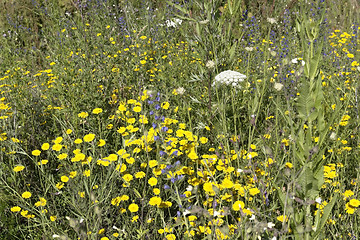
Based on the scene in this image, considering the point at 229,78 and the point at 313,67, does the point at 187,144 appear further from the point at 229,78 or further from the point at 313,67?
the point at 313,67

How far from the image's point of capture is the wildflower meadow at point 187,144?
147 centimetres

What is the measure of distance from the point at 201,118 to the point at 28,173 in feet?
4.24

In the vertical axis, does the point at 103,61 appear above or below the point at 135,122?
above

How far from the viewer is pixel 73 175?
1.82 metres

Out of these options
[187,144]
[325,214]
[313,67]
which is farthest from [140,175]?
[313,67]

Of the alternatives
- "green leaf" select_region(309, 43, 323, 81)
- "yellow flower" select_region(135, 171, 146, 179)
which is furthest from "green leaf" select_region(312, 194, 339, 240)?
"yellow flower" select_region(135, 171, 146, 179)

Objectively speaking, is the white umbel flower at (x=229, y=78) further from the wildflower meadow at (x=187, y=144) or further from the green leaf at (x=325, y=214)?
the green leaf at (x=325, y=214)

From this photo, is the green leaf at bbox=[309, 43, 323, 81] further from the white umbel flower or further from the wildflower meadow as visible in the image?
the white umbel flower

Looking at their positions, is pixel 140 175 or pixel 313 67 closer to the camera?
pixel 313 67

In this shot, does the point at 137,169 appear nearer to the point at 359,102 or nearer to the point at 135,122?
the point at 135,122

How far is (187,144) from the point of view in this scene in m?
2.03

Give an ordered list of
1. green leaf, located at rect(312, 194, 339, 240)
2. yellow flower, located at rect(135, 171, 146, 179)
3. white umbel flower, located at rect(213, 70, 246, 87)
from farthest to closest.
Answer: white umbel flower, located at rect(213, 70, 246, 87), yellow flower, located at rect(135, 171, 146, 179), green leaf, located at rect(312, 194, 339, 240)

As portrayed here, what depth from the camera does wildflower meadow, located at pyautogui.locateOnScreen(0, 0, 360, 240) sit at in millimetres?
1471

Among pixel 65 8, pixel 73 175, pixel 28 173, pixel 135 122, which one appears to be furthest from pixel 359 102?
pixel 65 8
